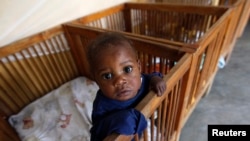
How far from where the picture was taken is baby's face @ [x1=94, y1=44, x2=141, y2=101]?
1.76ft

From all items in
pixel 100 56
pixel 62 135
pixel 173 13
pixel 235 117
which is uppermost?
pixel 100 56

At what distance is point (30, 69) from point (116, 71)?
927mm

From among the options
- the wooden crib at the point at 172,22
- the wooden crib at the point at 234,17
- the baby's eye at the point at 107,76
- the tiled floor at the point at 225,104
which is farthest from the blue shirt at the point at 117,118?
the wooden crib at the point at 234,17

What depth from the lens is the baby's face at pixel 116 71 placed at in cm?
54

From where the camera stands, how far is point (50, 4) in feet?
3.91

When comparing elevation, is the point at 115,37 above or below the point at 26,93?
above

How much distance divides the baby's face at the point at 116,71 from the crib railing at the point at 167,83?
8 cm

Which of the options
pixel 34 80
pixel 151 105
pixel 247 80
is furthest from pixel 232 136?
pixel 34 80

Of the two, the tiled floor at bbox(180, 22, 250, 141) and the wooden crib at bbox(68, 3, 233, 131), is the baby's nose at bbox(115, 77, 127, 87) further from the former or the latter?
the tiled floor at bbox(180, 22, 250, 141)

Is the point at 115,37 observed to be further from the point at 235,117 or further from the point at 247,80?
the point at 247,80

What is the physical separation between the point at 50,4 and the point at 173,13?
39.1 inches

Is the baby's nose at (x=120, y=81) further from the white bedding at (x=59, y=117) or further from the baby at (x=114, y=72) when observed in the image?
the white bedding at (x=59, y=117)

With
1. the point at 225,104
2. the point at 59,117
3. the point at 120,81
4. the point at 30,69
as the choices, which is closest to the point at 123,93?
the point at 120,81

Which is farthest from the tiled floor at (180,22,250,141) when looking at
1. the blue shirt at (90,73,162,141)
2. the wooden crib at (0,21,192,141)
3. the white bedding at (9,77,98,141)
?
the blue shirt at (90,73,162,141)
